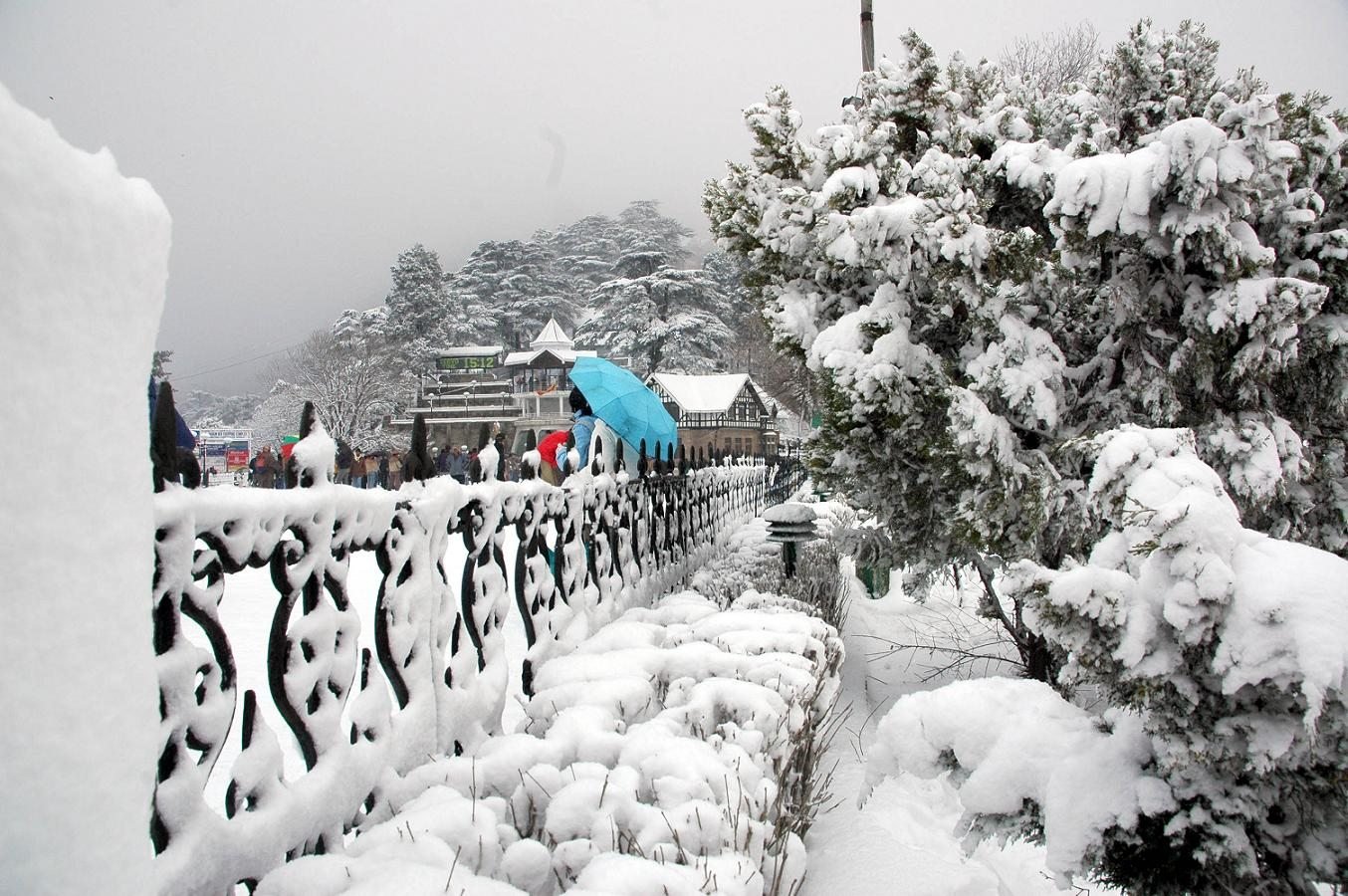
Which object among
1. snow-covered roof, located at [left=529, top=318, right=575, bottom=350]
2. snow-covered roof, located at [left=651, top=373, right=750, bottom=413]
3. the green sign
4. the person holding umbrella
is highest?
snow-covered roof, located at [left=529, top=318, right=575, bottom=350]

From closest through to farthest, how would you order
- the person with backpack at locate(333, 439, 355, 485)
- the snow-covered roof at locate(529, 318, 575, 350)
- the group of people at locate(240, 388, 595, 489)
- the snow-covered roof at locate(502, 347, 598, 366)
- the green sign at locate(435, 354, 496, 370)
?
the person with backpack at locate(333, 439, 355, 485) < the group of people at locate(240, 388, 595, 489) < the green sign at locate(435, 354, 496, 370) < the snow-covered roof at locate(502, 347, 598, 366) < the snow-covered roof at locate(529, 318, 575, 350)

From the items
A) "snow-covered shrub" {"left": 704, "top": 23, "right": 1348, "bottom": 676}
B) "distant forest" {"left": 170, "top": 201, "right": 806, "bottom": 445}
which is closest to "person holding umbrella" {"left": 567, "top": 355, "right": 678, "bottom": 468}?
"snow-covered shrub" {"left": 704, "top": 23, "right": 1348, "bottom": 676}

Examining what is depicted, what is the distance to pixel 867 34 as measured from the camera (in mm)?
7867

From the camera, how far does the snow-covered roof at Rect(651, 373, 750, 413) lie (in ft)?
149

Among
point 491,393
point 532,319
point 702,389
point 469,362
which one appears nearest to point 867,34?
point 702,389

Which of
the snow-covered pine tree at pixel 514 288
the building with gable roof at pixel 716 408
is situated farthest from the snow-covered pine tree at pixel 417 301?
the building with gable roof at pixel 716 408

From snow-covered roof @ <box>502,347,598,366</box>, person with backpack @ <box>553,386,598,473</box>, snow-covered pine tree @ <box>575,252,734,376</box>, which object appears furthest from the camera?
snow-covered pine tree @ <box>575,252,734,376</box>

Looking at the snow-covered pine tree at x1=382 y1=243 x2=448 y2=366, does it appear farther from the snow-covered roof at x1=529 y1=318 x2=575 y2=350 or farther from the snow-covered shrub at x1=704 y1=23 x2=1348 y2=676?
the snow-covered shrub at x1=704 y1=23 x2=1348 y2=676

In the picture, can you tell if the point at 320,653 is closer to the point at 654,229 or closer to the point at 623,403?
the point at 623,403

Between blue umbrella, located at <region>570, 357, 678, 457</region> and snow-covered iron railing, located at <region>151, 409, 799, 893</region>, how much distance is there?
3.94 meters

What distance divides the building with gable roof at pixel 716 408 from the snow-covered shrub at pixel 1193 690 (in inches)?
1663

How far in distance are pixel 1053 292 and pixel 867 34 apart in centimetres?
476

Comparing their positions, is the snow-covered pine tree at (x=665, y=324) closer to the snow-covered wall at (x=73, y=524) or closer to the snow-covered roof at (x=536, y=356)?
the snow-covered roof at (x=536, y=356)

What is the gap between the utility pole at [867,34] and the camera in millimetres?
7867
